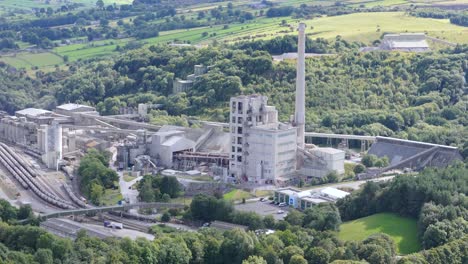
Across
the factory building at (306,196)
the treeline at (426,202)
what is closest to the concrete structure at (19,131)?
the factory building at (306,196)

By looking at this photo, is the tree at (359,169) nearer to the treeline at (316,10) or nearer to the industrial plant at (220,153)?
the industrial plant at (220,153)

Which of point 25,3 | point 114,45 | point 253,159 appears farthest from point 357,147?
point 25,3

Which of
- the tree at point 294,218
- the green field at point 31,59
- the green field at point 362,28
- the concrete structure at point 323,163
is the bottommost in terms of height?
the tree at point 294,218

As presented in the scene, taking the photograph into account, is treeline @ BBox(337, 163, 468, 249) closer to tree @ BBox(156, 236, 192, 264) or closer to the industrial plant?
the industrial plant

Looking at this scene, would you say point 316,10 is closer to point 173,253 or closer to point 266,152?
point 266,152

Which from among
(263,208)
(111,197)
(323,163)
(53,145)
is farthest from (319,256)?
(53,145)

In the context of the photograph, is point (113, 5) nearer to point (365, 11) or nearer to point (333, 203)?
point (365, 11)
